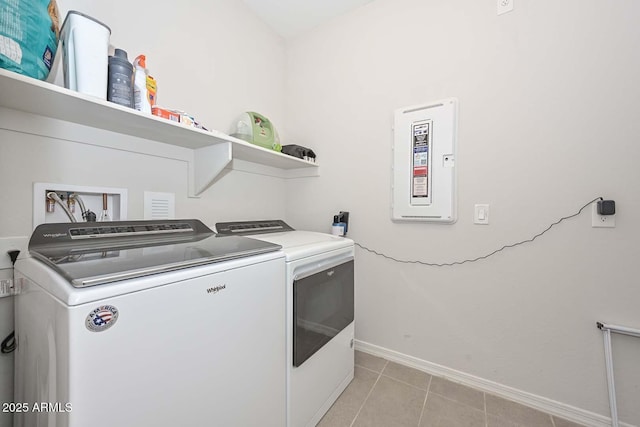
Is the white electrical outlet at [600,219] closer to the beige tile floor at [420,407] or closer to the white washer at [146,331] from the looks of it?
the beige tile floor at [420,407]

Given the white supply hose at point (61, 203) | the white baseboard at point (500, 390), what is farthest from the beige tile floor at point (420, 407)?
the white supply hose at point (61, 203)

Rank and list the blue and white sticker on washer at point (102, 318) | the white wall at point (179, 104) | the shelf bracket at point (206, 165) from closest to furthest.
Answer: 1. the blue and white sticker on washer at point (102, 318)
2. the white wall at point (179, 104)
3. the shelf bracket at point (206, 165)

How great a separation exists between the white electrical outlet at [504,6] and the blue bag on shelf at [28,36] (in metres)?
2.18

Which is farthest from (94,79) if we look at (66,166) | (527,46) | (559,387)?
(559,387)

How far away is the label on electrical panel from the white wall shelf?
0.87 meters

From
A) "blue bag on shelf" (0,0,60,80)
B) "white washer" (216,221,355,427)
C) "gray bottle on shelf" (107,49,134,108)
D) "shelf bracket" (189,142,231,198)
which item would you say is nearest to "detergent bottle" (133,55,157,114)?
"gray bottle on shelf" (107,49,134,108)

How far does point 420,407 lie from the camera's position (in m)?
1.40

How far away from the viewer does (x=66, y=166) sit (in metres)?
1.05

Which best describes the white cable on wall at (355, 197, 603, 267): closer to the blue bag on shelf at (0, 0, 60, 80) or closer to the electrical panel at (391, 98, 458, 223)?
the electrical panel at (391, 98, 458, 223)

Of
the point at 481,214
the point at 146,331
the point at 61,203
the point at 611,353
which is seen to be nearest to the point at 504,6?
the point at 481,214

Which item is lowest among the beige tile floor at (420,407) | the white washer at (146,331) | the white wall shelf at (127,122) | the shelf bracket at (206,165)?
the beige tile floor at (420,407)

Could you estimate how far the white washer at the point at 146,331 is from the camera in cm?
55

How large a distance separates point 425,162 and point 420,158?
0.15ft

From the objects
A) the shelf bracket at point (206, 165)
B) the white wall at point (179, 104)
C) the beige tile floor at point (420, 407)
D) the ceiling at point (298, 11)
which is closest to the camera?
the white wall at point (179, 104)
